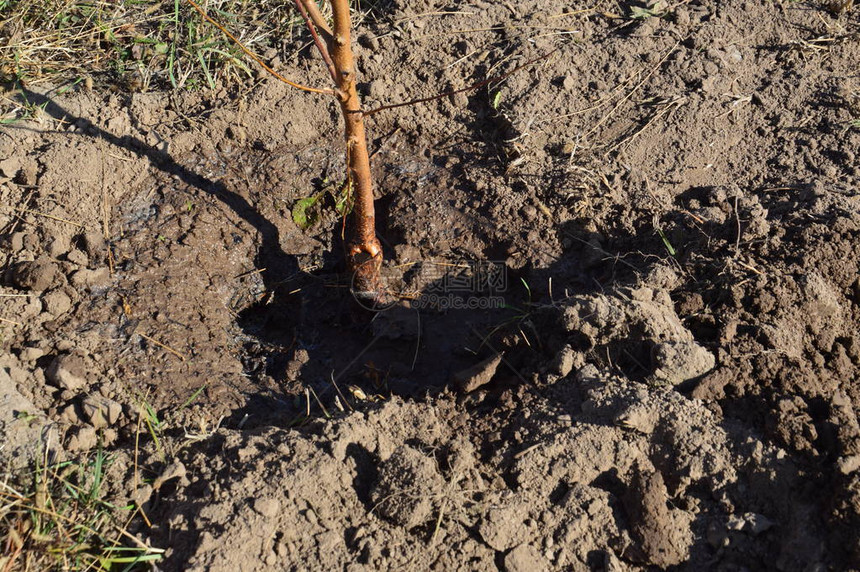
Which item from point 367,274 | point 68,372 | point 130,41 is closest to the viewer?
point 68,372

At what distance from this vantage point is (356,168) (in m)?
2.71

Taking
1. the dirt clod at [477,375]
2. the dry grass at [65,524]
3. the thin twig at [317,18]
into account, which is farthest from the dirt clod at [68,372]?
the thin twig at [317,18]

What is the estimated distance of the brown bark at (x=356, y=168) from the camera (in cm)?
231

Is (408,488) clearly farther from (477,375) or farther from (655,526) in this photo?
(655,526)

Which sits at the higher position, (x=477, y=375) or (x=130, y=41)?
(x=130, y=41)

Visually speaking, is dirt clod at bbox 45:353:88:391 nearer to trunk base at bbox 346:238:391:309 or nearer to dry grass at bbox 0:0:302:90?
trunk base at bbox 346:238:391:309

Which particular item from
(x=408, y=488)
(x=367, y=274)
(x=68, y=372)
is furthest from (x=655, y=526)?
(x=68, y=372)

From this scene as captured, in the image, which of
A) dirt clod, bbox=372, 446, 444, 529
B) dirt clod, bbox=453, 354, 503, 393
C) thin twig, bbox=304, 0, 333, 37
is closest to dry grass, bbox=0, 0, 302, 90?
thin twig, bbox=304, 0, 333, 37

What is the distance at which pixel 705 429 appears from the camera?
7.12 ft

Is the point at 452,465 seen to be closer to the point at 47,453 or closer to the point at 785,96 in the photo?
the point at 47,453

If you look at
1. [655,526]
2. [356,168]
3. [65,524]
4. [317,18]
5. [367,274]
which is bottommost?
[65,524]

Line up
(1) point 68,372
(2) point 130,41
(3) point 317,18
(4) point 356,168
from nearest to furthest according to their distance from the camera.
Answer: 1. (3) point 317,18
2. (1) point 68,372
3. (4) point 356,168
4. (2) point 130,41

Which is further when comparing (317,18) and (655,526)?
(317,18)

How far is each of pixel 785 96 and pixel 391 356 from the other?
2.18 m
